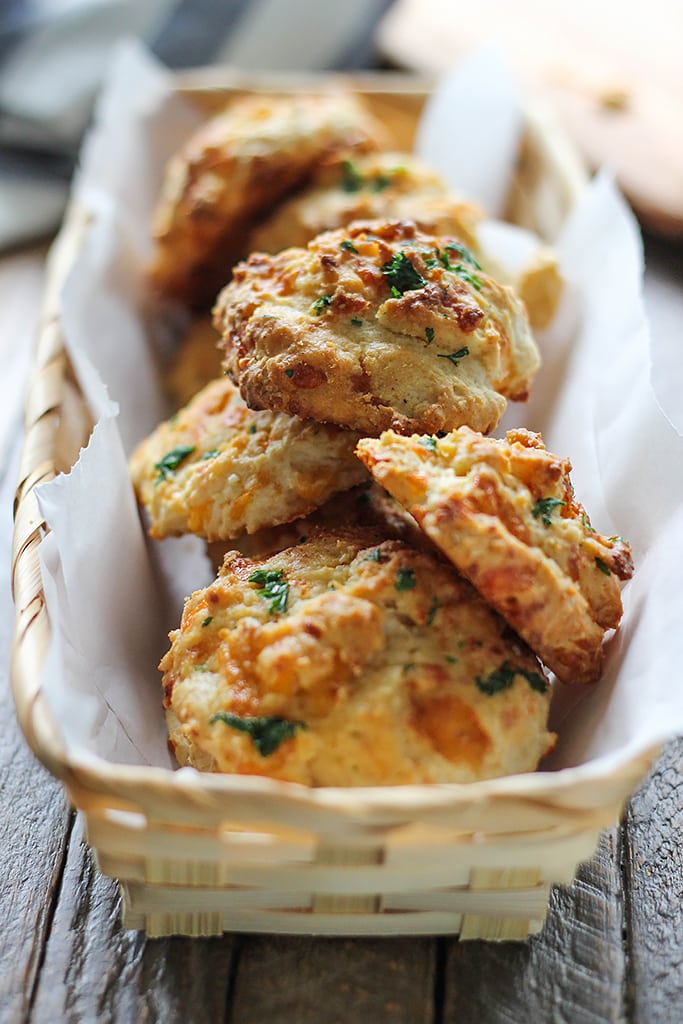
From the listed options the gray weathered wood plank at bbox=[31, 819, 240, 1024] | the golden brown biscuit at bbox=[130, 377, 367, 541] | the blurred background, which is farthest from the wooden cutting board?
the gray weathered wood plank at bbox=[31, 819, 240, 1024]

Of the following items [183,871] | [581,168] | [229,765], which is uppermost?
[581,168]

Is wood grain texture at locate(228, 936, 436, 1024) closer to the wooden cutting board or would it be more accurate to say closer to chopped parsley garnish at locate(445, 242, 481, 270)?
chopped parsley garnish at locate(445, 242, 481, 270)

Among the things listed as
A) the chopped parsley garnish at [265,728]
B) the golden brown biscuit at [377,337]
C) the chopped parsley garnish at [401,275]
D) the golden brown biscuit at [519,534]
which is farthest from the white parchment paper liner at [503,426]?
the chopped parsley garnish at [401,275]

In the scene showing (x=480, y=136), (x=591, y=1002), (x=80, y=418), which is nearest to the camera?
(x=591, y=1002)

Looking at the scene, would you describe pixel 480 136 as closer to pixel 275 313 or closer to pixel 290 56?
pixel 290 56

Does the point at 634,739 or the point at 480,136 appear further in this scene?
the point at 480,136

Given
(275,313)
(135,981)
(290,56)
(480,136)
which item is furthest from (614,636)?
(290,56)
